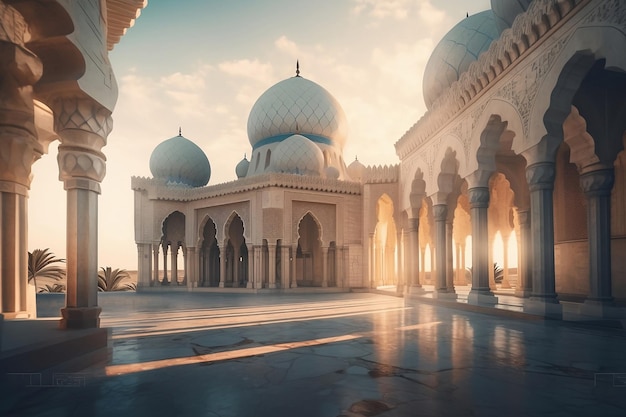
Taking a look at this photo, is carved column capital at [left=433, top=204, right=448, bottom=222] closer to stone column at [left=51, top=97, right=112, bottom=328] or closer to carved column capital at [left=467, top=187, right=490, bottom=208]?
carved column capital at [left=467, top=187, right=490, bottom=208]

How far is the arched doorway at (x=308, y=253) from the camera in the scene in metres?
22.9

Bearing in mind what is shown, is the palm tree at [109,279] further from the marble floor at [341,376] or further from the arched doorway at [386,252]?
the marble floor at [341,376]

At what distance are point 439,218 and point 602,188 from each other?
16.7ft

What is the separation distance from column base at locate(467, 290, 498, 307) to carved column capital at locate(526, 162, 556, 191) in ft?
10.3

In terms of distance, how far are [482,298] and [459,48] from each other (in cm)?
799

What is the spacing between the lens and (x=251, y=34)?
9703mm

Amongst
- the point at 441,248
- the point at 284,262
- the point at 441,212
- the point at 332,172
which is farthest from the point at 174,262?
the point at 441,212

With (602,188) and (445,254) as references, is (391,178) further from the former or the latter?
(602,188)

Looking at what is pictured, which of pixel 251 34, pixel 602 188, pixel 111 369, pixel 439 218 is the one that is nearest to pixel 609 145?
pixel 602 188

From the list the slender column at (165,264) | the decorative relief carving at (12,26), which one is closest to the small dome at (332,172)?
the slender column at (165,264)

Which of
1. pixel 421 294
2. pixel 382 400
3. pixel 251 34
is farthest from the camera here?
pixel 421 294

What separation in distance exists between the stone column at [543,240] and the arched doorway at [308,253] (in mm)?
14880

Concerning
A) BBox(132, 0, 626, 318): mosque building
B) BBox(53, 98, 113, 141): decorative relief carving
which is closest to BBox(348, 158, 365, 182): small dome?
BBox(132, 0, 626, 318): mosque building

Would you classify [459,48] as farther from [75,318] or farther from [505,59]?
[75,318]
